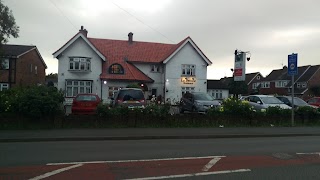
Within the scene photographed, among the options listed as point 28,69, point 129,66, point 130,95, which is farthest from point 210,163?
point 28,69

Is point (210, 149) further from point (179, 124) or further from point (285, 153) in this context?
point (179, 124)

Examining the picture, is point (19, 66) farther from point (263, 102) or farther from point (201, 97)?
point (263, 102)

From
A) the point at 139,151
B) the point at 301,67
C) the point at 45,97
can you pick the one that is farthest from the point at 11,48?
the point at 301,67

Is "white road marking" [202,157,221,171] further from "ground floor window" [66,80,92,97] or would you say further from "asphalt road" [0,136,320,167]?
"ground floor window" [66,80,92,97]

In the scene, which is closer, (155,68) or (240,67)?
(240,67)

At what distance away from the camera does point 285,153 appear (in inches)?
416

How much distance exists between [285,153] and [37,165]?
7.01m

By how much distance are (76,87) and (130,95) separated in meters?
21.3

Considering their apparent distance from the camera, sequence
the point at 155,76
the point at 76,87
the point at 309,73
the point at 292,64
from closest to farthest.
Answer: the point at 292,64 → the point at 76,87 → the point at 155,76 → the point at 309,73

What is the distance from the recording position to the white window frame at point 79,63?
40.1 metres

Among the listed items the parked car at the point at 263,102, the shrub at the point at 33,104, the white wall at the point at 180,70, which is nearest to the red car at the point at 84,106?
the shrub at the point at 33,104

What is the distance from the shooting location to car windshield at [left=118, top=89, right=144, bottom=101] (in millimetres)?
20219

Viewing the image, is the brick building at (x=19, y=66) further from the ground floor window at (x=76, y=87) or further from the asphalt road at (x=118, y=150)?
the asphalt road at (x=118, y=150)

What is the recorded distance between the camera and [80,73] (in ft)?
132
